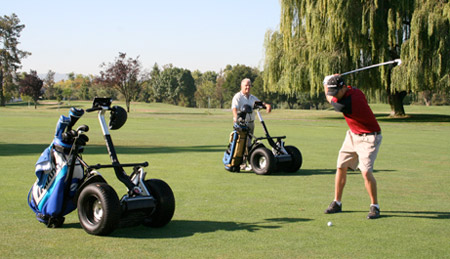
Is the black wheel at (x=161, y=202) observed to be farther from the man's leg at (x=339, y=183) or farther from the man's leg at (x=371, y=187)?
the man's leg at (x=371, y=187)

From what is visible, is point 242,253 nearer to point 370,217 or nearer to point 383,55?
point 370,217

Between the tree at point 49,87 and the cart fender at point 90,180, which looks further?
the tree at point 49,87

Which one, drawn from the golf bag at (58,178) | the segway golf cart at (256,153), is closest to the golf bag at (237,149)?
the segway golf cart at (256,153)

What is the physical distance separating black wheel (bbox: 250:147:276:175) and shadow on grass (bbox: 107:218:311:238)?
15.3 ft

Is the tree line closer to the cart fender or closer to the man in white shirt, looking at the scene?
the man in white shirt

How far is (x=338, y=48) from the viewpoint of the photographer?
139 ft

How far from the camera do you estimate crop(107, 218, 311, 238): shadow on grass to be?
6906 millimetres

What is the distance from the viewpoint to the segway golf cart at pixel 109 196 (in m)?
6.46

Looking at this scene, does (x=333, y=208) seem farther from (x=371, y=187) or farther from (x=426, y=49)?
(x=426, y=49)

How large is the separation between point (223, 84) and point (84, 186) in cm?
12497

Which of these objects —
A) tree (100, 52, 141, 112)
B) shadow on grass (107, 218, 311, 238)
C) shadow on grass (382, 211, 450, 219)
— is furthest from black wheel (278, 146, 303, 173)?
tree (100, 52, 141, 112)

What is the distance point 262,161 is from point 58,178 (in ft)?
22.0

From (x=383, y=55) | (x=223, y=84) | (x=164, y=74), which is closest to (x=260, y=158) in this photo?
(x=383, y=55)

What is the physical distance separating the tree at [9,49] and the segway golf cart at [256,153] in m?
113
